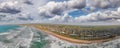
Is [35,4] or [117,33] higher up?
[35,4]

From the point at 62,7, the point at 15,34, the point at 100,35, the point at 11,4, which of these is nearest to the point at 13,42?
the point at 15,34

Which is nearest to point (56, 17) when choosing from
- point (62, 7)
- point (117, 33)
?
point (62, 7)

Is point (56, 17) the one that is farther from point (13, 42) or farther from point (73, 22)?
point (13, 42)

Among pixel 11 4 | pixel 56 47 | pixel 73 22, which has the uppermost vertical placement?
pixel 11 4

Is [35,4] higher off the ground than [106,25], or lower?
higher

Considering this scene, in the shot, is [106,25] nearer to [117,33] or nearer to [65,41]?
[117,33]

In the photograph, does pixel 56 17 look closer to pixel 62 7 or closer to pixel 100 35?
pixel 62 7

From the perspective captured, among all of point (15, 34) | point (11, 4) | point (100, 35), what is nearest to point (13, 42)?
point (15, 34)

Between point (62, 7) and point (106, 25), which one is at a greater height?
point (62, 7)
